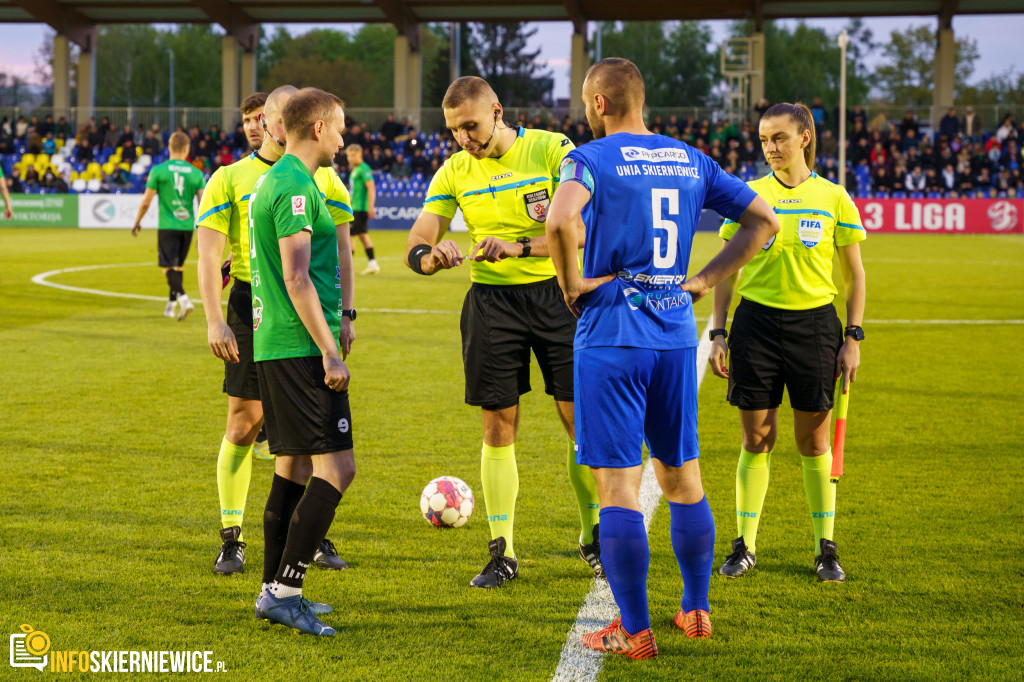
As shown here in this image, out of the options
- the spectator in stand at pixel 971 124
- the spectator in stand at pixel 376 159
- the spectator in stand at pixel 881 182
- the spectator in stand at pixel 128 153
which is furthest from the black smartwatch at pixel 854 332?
the spectator in stand at pixel 128 153

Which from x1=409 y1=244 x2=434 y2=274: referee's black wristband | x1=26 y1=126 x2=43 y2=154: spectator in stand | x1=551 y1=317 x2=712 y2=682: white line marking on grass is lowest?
x1=551 y1=317 x2=712 y2=682: white line marking on grass

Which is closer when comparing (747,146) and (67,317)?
(67,317)

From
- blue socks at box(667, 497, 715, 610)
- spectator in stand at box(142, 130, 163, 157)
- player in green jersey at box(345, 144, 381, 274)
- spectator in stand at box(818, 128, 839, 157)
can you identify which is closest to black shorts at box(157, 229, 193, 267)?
player in green jersey at box(345, 144, 381, 274)

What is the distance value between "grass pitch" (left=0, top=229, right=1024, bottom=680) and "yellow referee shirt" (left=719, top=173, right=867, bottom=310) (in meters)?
1.24

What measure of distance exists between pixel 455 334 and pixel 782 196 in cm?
767

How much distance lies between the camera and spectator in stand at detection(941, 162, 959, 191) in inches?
1305

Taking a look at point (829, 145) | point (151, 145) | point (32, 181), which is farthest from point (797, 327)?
point (151, 145)

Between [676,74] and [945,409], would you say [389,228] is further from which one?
[676,74]

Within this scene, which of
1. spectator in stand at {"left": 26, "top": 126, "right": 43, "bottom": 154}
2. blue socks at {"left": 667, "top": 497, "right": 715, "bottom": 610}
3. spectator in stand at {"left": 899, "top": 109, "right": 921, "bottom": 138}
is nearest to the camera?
blue socks at {"left": 667, "top": 497, "right": 715, "bottom": 610}

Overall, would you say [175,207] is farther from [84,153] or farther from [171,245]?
[84,153]

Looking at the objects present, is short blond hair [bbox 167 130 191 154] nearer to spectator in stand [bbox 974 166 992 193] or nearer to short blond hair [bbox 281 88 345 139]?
short blond hair [bbox 281 88 345 139]

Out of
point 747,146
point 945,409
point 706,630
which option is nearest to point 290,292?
point 706,630

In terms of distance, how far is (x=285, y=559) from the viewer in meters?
3.97

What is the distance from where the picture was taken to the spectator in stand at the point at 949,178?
33.2 metres
